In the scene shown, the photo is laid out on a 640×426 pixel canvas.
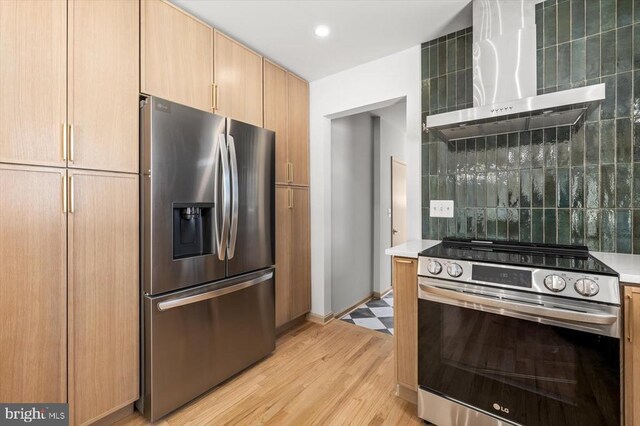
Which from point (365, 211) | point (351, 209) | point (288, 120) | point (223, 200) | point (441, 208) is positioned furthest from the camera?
point (365, 211)

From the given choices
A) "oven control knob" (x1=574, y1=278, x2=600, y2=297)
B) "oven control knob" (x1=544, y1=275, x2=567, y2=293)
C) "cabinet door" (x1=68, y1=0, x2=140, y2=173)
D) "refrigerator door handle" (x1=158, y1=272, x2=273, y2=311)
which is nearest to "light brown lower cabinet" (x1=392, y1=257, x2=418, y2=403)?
"oven control knob" (x1=544, y1=275, x2=567, y2=293)

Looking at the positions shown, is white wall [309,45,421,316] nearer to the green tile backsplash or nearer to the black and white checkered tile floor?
the green tile backsplash

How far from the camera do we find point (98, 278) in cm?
151

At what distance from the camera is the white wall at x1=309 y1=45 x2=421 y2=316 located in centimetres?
236

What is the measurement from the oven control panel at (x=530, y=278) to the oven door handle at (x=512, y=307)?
2.6 inches

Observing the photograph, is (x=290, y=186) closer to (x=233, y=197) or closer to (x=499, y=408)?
(x=233, y=197)

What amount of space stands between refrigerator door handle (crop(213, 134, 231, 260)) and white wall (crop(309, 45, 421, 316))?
1.23 meters

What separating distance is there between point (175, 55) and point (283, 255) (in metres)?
1.76

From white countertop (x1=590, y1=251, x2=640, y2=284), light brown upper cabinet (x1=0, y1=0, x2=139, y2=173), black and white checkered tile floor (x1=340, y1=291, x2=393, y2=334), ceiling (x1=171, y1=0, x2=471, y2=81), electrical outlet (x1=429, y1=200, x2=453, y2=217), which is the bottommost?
black and white checkered tile floor (x1=340, y1=291, x2=393, y2=334)

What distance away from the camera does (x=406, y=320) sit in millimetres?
1797

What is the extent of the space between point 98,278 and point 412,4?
2.48 meters

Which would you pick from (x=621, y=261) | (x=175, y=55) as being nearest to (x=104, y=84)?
(x=175, y=55)

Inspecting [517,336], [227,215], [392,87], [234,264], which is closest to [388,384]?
Answer: [517,336]

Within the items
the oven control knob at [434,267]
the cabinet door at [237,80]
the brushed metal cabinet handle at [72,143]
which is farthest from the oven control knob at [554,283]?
the brushed metal cabinet handle at [72,143]
